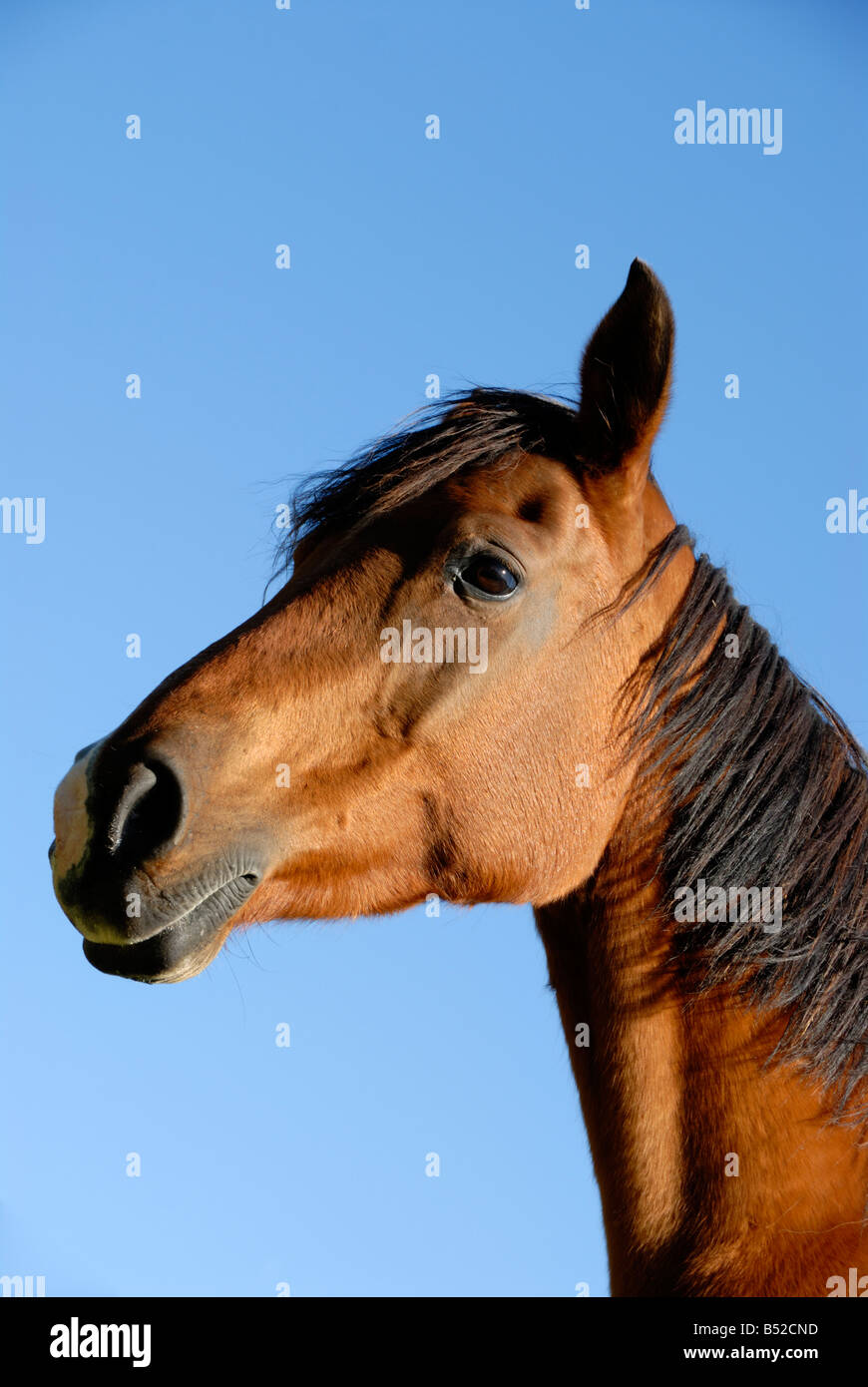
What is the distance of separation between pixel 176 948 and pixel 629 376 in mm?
2237

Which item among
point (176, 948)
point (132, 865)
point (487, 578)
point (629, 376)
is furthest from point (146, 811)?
point (629, 376)

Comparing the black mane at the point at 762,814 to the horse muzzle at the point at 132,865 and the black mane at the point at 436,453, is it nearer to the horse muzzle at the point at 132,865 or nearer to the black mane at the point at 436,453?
the black mane at the point at 436,453

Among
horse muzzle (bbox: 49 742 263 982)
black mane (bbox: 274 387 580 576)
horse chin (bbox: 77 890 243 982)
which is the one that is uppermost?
black mane (bbox: 274 387 580 576)

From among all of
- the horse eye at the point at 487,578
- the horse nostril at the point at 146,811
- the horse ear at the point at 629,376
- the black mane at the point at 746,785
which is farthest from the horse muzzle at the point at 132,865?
the horse ear at the point at 629,376

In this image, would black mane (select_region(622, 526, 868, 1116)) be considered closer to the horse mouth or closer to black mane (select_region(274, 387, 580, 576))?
black mane (select_region(274, 387, 580, 576))

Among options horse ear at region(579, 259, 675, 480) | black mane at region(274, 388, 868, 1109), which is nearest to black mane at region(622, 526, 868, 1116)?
black mane at region(274, 388, 868, 1109)

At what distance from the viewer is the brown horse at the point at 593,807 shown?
3.11 meters

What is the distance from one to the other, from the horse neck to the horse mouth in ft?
3.68

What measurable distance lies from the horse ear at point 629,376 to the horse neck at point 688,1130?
3.82ft

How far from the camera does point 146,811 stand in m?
3.03

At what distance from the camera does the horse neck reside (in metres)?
3.13

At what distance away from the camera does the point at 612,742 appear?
3.52 metres
